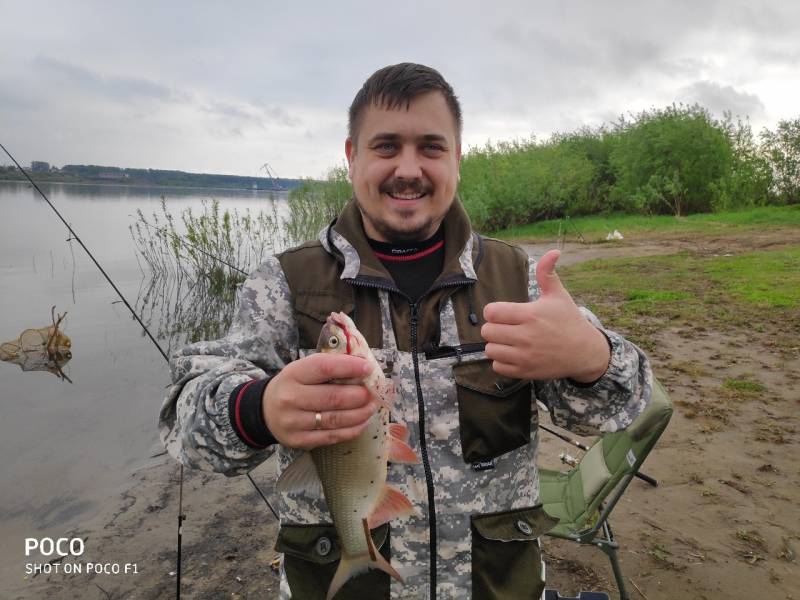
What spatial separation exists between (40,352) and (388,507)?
11505mm

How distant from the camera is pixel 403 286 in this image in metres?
2.46

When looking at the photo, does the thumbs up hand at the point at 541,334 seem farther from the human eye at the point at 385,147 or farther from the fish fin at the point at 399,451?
the human eye at the point at 385,147

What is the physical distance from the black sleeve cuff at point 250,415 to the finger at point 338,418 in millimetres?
192

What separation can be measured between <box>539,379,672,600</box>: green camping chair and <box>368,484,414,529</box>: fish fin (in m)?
2.01

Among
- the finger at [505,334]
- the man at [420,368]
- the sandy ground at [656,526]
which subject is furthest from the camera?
the sandy ground at [656,526]

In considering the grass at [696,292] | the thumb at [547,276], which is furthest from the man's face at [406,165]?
the grass at [696,292]

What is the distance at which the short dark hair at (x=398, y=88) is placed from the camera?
234 centimetres

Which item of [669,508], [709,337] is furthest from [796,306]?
[669,508]

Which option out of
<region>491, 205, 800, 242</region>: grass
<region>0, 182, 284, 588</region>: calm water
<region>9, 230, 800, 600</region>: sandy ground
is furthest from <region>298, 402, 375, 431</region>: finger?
<region>491, 205, 800, 242</region>: grass

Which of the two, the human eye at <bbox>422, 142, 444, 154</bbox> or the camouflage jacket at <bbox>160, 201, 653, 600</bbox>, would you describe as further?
the human eye at <bbox>422, 142, 444, 154</bbox>

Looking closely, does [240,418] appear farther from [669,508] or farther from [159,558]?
[669,508]

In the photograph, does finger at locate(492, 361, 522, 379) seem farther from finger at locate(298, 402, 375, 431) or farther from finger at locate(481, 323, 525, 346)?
finger at locate(298, 402, 375, 431)

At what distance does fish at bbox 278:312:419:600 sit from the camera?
67.7 inches

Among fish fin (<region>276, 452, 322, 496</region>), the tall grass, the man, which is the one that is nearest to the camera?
fish fin (<region>276, 452, 322, 496</region>)
